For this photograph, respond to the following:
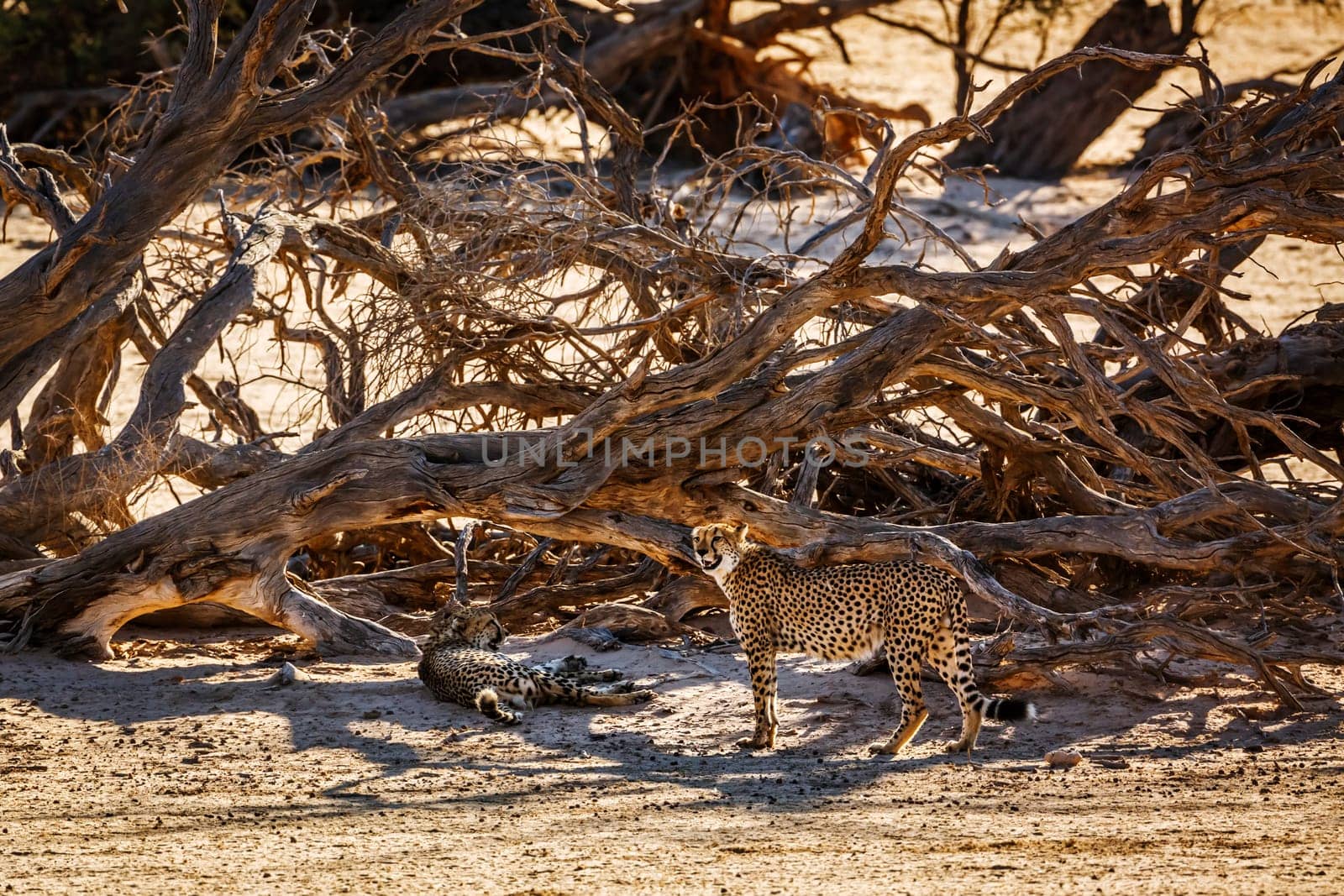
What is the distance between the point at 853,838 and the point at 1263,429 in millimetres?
5038

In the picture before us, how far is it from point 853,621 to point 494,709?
1.53 meters

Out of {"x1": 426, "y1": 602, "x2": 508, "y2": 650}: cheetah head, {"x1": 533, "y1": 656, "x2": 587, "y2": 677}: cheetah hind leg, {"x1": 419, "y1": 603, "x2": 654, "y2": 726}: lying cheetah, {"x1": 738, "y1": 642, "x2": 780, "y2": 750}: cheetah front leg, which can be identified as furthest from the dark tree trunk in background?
{"x1": 738, "y1": 642, "x2": 780, "y2": 750}: cheetah front leg

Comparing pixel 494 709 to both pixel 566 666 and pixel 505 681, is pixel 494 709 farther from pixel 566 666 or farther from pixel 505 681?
pixel 566 666

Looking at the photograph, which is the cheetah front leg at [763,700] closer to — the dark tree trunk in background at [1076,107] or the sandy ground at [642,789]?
the sandy ground at [642,789]

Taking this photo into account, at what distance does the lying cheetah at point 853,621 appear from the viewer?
5641 millimetres

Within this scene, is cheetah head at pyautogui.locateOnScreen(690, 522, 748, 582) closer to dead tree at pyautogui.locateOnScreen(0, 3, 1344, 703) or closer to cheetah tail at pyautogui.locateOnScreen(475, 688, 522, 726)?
dead tree at pyautogui.locateOnScreen(0, 3, 1344, 703)

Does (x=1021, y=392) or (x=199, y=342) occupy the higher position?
(x=199, y=342)

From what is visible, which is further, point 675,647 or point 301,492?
point 675,647

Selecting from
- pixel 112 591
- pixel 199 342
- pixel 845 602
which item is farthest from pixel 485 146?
pixel 845 602

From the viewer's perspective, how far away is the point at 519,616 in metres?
7.75

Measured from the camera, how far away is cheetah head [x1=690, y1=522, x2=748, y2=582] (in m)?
6.13

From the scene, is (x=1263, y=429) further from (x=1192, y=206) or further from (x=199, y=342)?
(x=199, y=342)

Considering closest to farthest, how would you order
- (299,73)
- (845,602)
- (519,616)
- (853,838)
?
(853,838)
(845,602)
(519,616)
(299,73)

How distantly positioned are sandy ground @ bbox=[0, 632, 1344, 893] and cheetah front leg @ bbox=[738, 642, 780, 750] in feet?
0.30
